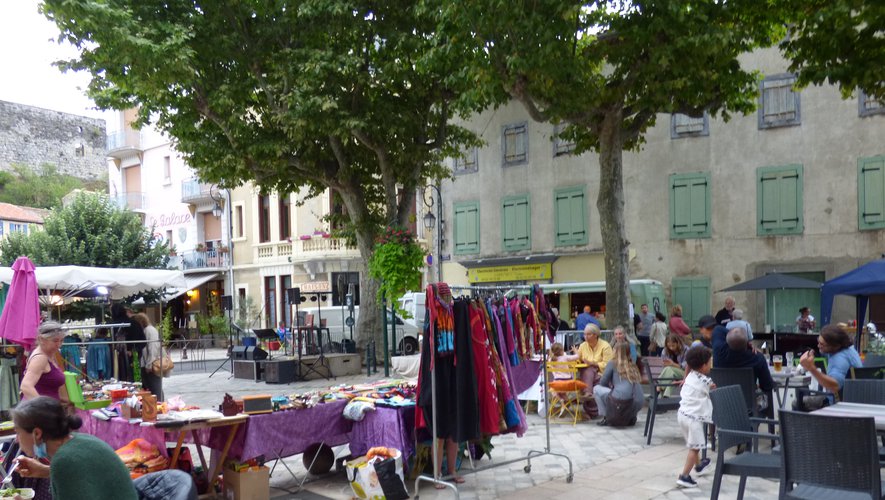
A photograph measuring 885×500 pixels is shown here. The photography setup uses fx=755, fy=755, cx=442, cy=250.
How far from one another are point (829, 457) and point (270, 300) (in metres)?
29.2

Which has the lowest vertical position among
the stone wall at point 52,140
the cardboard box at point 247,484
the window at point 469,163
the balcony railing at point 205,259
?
the cardboard box at point 247,484

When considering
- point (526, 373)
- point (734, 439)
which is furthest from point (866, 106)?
point (734, 439)

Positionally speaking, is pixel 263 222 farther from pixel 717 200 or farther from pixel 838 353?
pixel 838 353

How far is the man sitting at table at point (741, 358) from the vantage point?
7.38 m

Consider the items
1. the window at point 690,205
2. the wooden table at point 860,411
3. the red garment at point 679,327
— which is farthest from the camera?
the window at point 690,205

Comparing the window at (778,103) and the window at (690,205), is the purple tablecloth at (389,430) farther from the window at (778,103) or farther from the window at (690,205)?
the window at (778,103)

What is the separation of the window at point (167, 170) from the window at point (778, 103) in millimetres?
26891

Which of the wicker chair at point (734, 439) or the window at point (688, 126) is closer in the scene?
the wicker chair at point (734, 439)

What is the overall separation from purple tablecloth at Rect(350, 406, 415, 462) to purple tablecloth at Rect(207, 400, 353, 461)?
22 centimetres

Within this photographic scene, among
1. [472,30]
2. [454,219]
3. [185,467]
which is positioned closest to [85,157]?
[454,219]

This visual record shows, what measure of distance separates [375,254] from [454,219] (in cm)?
786

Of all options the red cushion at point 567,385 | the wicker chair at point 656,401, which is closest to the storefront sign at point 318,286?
the red cushion at point 567,385

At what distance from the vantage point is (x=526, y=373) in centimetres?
895

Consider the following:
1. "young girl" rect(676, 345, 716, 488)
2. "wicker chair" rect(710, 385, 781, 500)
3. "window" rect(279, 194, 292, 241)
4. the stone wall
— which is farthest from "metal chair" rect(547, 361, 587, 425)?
the stone wall
